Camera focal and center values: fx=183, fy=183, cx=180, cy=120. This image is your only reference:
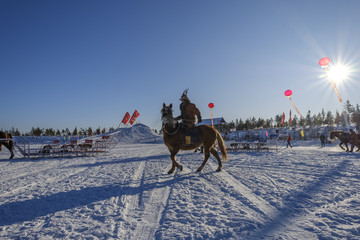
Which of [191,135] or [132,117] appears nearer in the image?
[191,135]

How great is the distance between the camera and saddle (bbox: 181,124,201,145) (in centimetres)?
615

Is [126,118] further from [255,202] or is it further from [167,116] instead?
[255,202]

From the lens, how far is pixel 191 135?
6227 mm

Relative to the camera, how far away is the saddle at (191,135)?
6.15m

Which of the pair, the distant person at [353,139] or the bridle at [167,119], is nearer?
the bridle at [167,119]

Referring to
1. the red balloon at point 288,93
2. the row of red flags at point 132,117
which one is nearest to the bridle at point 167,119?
the row of red flags at point 132,117

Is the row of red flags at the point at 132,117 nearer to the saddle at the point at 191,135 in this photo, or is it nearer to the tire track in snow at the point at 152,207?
the saddle at the point at 191,135

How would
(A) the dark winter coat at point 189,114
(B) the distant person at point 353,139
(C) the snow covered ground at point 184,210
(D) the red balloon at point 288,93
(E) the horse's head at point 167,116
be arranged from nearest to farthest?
(C) the snow covered ground at point 184,210 → (E) the horse's head at point 167,116 → (A) the dark winter coat at point 189,114 → (B) the distant person at point 353,139 → (D) the red balloon at point 288,93

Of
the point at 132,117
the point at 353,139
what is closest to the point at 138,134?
the point at 132,117

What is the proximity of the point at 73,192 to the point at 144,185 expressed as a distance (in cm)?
160

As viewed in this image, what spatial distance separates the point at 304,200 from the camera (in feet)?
11.0

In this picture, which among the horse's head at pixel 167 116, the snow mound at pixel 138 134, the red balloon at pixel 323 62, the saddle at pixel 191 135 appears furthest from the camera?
the snow mound at pixel 138 134

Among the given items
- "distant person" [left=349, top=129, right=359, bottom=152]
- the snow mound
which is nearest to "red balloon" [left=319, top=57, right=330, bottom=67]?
"distant person" [left=349, top=129, right=359, bottom=152]

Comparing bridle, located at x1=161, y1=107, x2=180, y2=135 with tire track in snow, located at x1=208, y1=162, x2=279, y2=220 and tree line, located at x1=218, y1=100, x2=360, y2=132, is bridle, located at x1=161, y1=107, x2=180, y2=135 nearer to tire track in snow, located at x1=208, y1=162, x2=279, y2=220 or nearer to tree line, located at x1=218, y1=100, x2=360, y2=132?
tire track in snow, located at x1=208, y1=162, x2=279, y2=220
